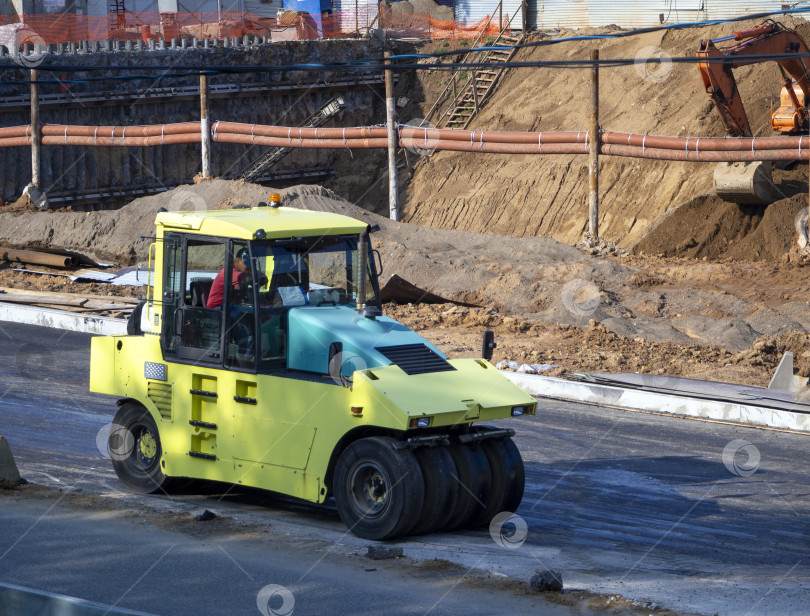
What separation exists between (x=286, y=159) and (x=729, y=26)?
563 inches

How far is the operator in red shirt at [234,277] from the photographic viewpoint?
860 cm

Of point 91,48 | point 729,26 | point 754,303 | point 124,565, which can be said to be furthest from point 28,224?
point 729,26

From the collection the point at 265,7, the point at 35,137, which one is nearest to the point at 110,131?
the point at 35,137

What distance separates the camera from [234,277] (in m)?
8.64

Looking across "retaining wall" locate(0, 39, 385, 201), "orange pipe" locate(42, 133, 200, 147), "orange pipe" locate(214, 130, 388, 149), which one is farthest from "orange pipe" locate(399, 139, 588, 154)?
"retaining wall" locate(0, 39, 385, 201)

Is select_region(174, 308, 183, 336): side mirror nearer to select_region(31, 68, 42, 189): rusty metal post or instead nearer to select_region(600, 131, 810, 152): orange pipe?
select_region(600, 131, 810, 152): orange pipe

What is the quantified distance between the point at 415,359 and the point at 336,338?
0.66 m

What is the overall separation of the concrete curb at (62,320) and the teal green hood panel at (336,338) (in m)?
8.88

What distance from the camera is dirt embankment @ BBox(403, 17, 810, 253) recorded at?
2844 cm

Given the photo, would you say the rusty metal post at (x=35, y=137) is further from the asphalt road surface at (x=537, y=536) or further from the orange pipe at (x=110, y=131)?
the asphalt road surface at (x=537, y=536)

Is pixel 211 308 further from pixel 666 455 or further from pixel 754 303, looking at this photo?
pixel 754 303

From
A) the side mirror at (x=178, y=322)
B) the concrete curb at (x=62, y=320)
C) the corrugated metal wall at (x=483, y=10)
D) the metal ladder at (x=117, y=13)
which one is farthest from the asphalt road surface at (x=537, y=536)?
the corrugated metal wall at (x=483, y=10)

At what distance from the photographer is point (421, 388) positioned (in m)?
8.15

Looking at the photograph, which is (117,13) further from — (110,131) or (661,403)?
(661,403)
